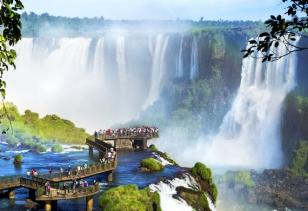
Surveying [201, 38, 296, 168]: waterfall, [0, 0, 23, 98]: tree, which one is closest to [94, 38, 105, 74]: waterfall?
[201, 38, 296, 168]: waterfall

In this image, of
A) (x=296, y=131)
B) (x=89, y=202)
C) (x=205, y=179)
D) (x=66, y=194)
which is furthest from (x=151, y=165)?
(x=296, y=131)

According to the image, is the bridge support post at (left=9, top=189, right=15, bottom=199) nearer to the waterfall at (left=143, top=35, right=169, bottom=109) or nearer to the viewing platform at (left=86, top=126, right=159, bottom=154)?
the viewing platform at (left=86, top=126, right=159, bottom=154)

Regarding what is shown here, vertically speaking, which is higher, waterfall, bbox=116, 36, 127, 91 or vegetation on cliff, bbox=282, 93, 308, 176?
waterfall, bbox=116, 36, 127, 91

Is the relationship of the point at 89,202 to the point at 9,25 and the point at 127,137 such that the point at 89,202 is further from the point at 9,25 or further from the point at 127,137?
the point at 127,137

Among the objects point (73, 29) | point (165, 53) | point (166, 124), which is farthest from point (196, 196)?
point (73, 29)

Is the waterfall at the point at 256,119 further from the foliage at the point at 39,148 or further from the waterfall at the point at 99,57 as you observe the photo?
the waterfall at the point at 99,57

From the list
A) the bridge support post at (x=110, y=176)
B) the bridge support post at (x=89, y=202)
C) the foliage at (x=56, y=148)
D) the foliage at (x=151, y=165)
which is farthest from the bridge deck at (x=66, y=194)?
the foliage at (x=56, y=148)

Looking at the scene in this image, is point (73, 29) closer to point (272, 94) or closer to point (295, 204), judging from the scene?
point (272, 94)
